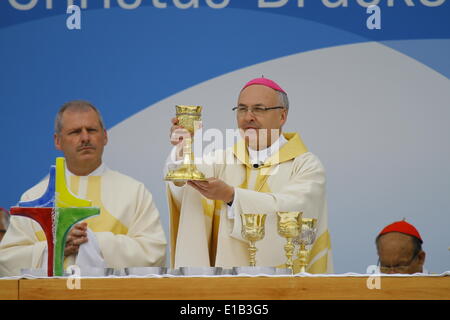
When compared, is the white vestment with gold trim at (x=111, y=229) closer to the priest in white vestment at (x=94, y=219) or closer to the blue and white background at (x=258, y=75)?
the priest in white vestment at (x=94, y=219)

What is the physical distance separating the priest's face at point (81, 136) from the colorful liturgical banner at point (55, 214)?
1548 mm

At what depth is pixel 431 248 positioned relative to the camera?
8594mm

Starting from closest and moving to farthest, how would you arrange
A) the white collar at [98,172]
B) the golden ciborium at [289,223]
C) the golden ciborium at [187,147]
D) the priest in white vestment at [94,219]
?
the golden ciborium at [289,223] < the golden ciborium at [187,147] < the priest in white vestment at [94,219] < the white collar at [98,172]

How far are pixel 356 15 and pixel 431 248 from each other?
1881mm

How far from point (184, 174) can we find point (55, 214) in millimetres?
821

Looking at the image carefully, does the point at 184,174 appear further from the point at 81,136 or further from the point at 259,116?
the point at 81,136

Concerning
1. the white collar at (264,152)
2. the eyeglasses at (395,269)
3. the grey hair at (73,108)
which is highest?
the grey hair at (73,108)

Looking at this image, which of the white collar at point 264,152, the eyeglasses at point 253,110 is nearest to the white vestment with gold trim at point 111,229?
the white collar at point 264,152

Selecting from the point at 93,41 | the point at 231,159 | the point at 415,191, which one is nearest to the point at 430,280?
the point at 231,159

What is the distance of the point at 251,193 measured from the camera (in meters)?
7.16

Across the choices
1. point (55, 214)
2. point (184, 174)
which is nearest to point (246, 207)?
point (184, 174)

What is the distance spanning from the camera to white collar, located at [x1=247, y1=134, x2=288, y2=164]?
25.7 feet

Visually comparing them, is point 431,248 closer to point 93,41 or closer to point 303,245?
point 303,245

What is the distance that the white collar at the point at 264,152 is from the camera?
7844 mm
